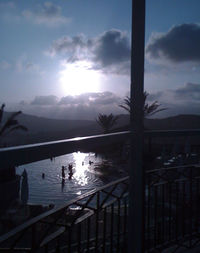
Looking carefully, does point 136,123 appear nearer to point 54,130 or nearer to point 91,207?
A: point 91,207

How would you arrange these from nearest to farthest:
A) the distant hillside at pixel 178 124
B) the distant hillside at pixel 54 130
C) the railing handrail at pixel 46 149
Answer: the railing handrail at pixel 46 149 → the distant hillside at pixel 54 130 → the distant hillside at pixel 178 124

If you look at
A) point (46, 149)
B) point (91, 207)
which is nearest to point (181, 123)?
point (91, 207)

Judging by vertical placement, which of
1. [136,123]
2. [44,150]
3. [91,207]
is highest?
[136,123]

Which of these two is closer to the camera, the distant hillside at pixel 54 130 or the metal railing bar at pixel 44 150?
the metal railing bar at pixel 44 150

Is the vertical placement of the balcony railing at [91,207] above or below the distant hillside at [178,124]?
below

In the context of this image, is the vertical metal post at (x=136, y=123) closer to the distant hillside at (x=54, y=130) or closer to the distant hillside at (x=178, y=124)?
the distant hillside at (x=54, y=130)

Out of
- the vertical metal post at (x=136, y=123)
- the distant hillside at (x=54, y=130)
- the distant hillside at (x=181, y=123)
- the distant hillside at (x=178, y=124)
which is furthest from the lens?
the distant hillside at (x=181, y=123)

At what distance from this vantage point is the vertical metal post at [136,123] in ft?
5.77

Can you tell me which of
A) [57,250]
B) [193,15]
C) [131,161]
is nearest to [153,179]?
[131,161]

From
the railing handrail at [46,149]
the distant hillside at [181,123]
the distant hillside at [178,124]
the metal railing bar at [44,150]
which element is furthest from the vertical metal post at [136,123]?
the distant hillside at [181,123]

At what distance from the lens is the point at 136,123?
1821 millimetres

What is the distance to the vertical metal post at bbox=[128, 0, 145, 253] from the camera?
1.76 meters

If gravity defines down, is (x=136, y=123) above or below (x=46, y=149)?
above

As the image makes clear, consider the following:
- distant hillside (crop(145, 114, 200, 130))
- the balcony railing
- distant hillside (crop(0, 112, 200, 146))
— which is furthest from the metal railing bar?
distant hillside (crop(145, 114, 200, 130))
